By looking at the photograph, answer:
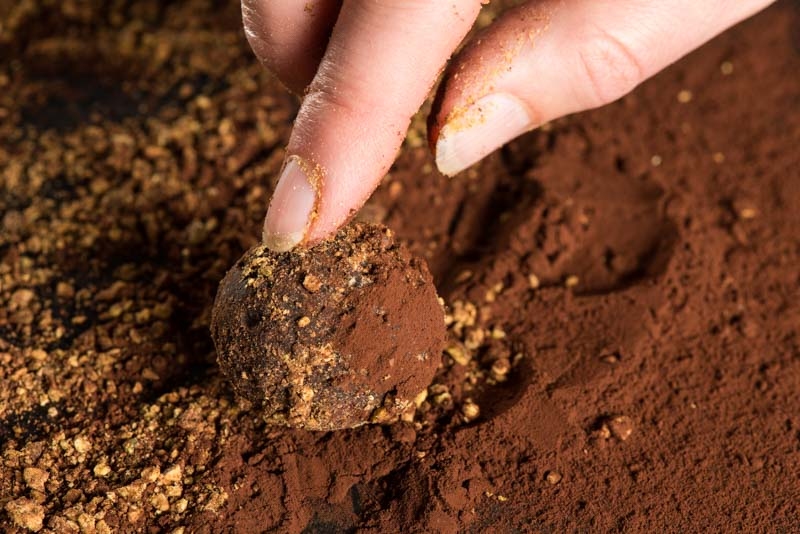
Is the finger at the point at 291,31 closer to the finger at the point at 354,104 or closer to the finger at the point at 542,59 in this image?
the finger at the point at 354,104

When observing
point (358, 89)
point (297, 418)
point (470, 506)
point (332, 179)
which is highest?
point (358, 89)

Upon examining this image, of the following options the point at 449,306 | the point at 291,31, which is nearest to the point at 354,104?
the point at 291,31

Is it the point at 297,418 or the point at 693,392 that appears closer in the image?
the point at 297,418

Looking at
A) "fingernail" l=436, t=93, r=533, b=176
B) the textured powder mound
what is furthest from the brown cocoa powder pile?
"fingernail" l=436, t=93, r=533, b=176

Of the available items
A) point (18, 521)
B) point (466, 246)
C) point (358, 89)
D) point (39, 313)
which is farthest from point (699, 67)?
point (18, 521)

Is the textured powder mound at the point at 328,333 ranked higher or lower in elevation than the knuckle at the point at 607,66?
lower

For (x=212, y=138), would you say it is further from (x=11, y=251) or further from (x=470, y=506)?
(x=470, y=506)

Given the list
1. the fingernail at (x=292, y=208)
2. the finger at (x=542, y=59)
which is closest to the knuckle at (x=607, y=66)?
the finger at (x=542, y=59)
